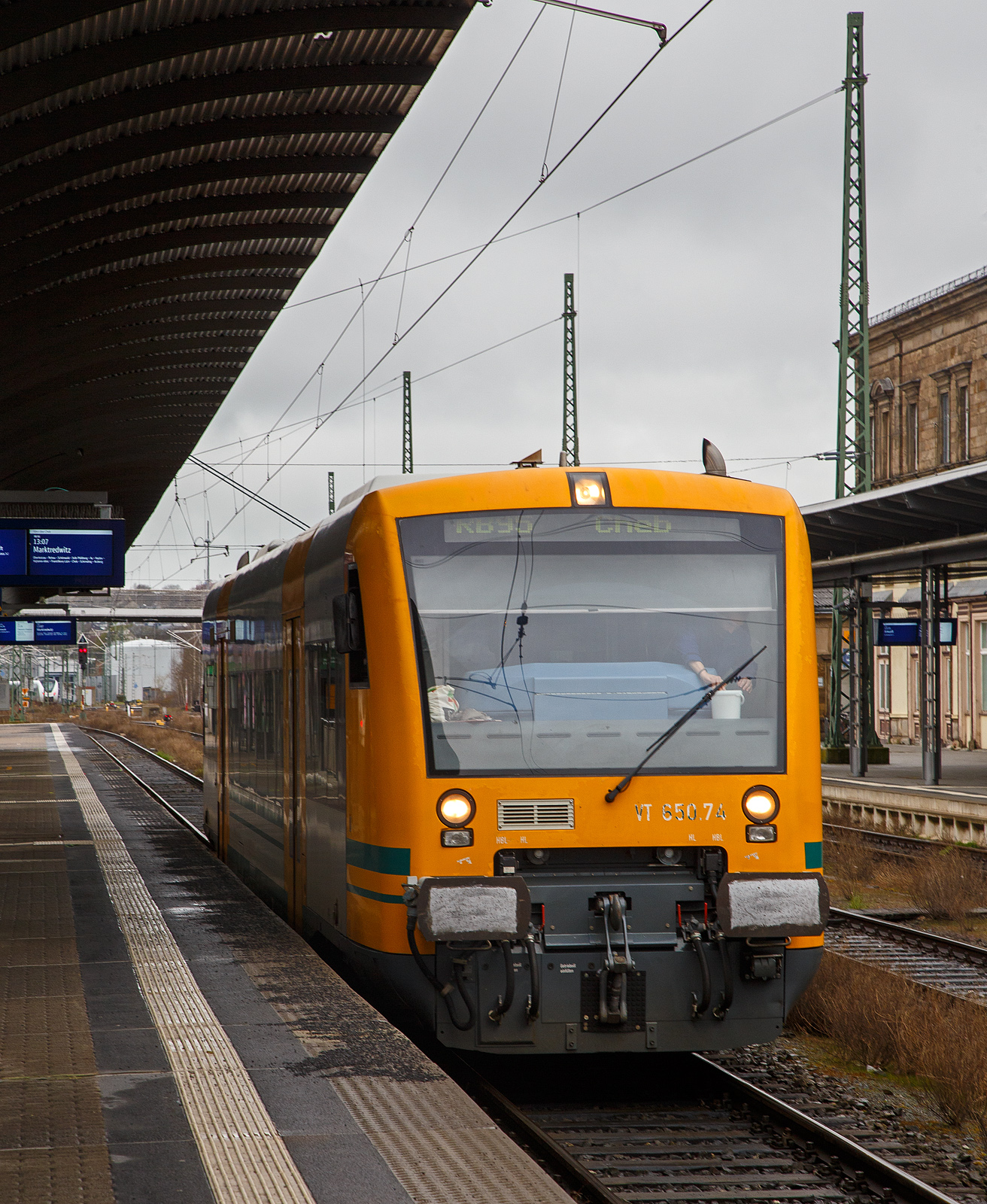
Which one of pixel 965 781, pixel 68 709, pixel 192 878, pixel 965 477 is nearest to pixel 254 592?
pixel 192 878

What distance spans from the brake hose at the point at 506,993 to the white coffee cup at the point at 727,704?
1.51 metres

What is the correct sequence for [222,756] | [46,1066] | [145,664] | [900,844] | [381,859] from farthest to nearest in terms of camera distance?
[145,664] → [900,844] → [222,756] → [381,859] → [46,1066]

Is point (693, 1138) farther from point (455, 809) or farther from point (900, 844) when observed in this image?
point (900, 844)

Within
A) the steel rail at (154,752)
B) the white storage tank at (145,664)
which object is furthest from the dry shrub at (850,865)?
the white storage tank at (145,664)

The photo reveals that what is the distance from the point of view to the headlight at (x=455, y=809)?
6.82m

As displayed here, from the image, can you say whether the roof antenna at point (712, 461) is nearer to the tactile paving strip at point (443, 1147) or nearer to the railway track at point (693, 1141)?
the railway track at point (693, 1141)

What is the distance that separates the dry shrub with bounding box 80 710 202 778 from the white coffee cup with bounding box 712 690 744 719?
3190cm

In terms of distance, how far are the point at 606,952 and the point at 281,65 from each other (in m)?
6.13

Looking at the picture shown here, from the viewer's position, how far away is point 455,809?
22.4 feet

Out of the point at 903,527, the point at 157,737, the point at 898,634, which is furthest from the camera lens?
the point at 157,737

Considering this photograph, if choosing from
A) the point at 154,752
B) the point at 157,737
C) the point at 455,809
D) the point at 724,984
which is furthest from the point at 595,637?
the point at 157,737

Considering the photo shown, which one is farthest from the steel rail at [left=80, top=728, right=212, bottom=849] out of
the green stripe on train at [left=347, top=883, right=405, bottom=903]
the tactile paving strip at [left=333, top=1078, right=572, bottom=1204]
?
the tactile paving strip at [left=333, top=1078, right=572, bottom=1204]

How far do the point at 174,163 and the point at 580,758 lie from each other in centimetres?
685

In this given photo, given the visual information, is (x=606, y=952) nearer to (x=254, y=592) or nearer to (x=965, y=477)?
(x=254, y=592)
